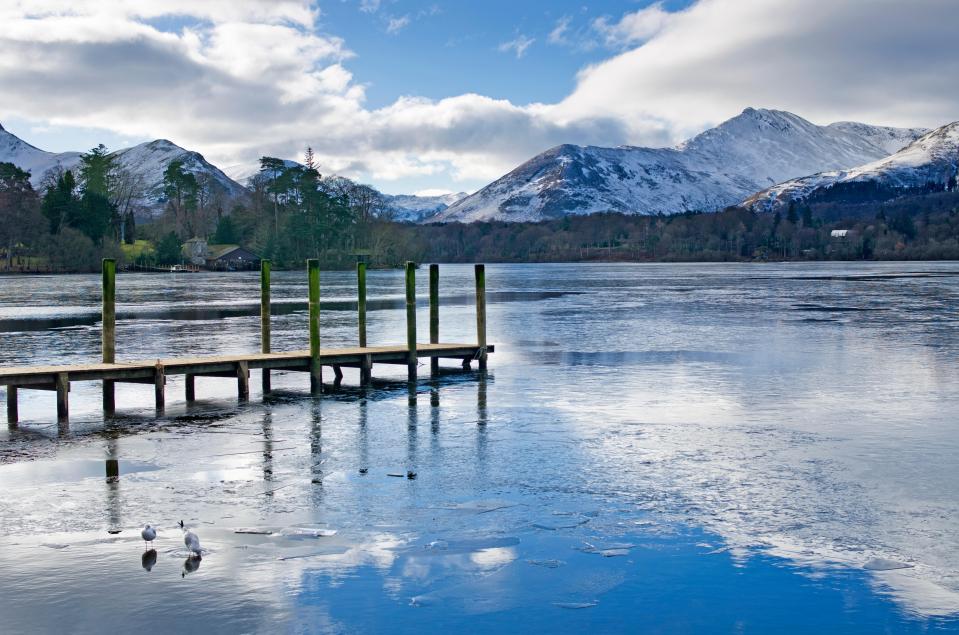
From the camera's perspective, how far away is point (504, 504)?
49.5ft

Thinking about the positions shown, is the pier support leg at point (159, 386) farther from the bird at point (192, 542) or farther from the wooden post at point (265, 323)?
the bird at point (192, 542)

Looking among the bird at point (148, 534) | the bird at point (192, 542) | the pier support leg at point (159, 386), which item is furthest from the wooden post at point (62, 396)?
the bird at point (192, 542)

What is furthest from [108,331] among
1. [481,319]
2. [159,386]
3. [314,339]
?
[481,319]

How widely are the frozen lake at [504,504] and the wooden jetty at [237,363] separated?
0.81m

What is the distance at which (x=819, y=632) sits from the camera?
10.5 meters

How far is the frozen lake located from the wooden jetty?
0.81 meters

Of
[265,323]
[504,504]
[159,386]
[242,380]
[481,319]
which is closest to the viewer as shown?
[504,504]

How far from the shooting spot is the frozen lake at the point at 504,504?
11055mm

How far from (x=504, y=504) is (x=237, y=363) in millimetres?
13350

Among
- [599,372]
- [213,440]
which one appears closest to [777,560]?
[213,440]

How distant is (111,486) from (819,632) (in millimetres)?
11635

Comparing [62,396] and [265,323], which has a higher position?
[265,323]

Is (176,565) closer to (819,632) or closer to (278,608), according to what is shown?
(278,608)

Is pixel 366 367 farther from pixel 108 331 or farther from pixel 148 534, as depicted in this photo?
pixel 148 534
